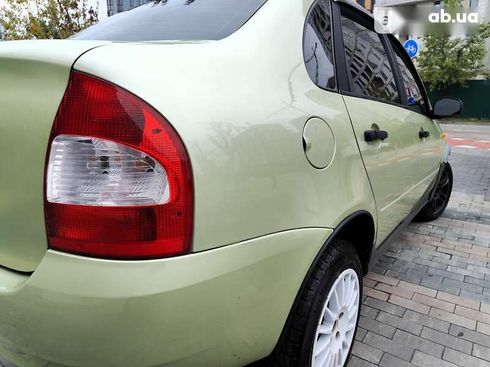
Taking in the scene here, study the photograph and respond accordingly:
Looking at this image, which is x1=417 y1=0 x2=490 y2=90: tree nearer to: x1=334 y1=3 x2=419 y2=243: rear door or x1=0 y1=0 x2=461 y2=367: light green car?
x1=334 y1=3 x2=419 y2=243: rear door

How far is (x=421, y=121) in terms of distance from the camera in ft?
9.17

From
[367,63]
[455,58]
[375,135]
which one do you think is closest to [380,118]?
[375,135]

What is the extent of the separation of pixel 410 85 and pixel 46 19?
601 inches

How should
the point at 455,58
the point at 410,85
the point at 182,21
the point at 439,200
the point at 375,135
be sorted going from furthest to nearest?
the point at 455,58 < the point at 439,200 < the point at 410,85 < the point at 375,135 < the point at 182,21

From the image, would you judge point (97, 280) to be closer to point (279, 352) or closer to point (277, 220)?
point (277, 220)

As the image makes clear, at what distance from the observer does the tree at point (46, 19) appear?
1381 centimetres

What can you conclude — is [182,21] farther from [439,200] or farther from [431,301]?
[439,200]

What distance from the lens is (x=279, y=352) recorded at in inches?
56.4

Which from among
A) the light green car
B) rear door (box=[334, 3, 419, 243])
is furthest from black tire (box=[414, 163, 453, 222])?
the light green car

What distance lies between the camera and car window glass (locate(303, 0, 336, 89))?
1530mm

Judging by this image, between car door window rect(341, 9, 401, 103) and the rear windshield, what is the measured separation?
2.09ft

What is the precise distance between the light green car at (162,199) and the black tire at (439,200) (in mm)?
3072

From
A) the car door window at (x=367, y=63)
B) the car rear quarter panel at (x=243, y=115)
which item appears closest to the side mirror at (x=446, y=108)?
the car door window at (x=367, y=63)

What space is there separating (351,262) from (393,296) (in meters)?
1.11
